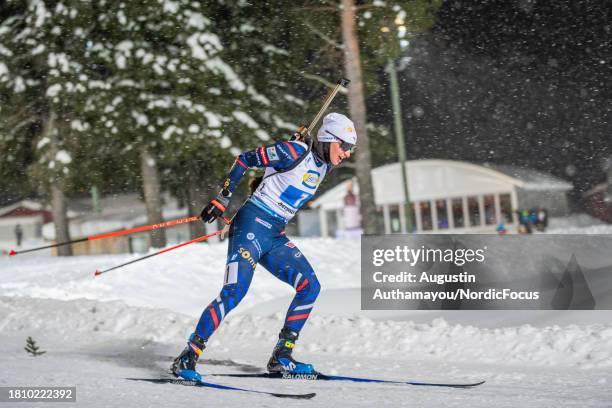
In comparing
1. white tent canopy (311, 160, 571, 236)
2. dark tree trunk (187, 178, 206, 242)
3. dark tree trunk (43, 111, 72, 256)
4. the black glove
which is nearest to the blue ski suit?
the black glove

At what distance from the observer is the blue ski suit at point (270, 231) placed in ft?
17.6

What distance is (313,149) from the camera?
5441 millimetres

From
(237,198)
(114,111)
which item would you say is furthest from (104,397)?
(237,198)

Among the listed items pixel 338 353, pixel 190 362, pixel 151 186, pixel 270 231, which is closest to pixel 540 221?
pixel 151 186

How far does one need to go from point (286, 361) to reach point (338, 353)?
1.48 m

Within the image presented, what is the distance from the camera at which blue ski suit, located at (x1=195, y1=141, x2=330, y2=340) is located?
5.36 metres

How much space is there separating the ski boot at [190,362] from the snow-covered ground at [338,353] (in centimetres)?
20

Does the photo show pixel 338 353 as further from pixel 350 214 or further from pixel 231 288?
pixel 350 214

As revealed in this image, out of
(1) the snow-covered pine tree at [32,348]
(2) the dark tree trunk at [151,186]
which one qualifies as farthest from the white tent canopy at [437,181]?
(1) the snow-covered pine tree at [32,348]

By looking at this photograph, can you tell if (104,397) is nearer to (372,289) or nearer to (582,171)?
(372,289)

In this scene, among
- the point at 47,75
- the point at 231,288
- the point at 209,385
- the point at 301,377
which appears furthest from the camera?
the point at 47,75

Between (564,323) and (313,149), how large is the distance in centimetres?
389

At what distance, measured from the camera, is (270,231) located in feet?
18.2

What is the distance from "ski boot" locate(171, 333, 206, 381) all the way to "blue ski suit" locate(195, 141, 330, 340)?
0.06 metres
